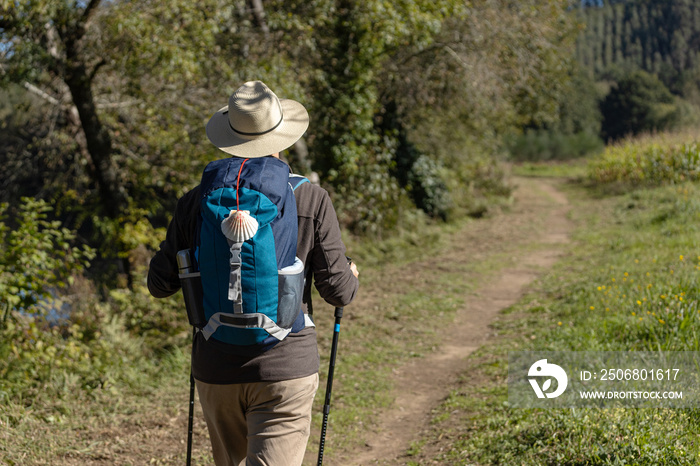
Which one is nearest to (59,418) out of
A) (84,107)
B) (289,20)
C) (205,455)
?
(205,455)

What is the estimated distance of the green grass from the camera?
333 centimetres

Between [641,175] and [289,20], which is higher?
[289,20]

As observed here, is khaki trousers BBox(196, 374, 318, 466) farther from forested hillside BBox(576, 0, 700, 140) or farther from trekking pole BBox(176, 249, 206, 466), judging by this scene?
forested hillside BBox(576, 0, 700, 140)

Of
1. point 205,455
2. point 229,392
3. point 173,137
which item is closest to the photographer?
point 229,392

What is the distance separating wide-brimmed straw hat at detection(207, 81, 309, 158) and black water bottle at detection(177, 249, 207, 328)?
431 millimetres

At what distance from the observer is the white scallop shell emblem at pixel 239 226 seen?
2.05m

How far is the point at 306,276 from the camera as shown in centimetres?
240

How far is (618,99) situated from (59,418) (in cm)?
5313

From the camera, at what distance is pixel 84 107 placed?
8797 mm

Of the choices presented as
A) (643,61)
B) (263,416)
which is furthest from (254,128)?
(643,61)

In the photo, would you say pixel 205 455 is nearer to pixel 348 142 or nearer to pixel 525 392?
pixel 525 392

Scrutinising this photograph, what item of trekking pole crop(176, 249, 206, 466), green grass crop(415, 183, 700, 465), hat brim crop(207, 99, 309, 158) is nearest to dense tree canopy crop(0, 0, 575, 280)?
green grass crop(415, 183, 700, 465)

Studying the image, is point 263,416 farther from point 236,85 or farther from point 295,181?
point 236,85

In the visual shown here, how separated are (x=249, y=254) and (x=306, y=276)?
0.37 meters
